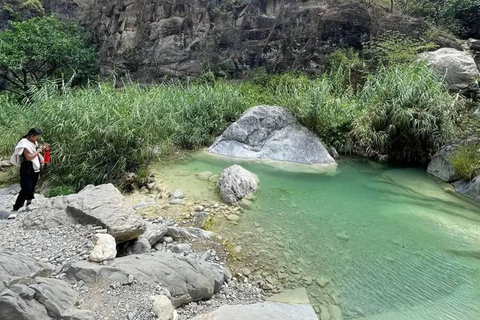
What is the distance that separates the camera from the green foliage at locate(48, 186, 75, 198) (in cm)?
511

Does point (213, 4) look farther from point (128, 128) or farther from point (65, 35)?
point (128, 128)

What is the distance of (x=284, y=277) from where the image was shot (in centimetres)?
344

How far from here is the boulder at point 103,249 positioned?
2909 mm

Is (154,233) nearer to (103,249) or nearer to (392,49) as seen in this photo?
(103,249)

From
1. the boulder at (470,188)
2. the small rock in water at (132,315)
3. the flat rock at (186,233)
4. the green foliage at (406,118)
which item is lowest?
the flat rock at (186,233)

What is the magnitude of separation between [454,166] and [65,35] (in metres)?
16.4

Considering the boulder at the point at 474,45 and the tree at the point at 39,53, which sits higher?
the boulder at the point at 474,45

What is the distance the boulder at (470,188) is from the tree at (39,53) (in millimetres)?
12465

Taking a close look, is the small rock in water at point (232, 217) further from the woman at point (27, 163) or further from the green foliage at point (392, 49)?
the green foliage at point (392, 49)

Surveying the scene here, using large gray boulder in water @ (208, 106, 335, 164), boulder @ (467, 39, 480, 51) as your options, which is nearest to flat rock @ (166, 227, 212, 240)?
large gray boulder in water @ (208, 106, 335, 164)

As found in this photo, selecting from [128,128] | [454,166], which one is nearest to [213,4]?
[128,128]

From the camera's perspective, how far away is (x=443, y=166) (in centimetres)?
666

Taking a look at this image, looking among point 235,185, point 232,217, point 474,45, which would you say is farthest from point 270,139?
point 474,45

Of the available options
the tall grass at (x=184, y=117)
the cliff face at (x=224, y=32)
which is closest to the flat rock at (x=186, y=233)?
the tall grass at (x=184, y=117)
